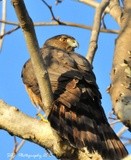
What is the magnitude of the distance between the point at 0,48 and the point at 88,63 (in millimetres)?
950

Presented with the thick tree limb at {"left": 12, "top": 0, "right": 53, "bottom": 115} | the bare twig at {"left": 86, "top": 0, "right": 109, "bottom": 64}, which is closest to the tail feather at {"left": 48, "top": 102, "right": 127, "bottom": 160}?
the thick tree limb at {"left": 12, "top": 0, "right": 53, "bottom": 115}

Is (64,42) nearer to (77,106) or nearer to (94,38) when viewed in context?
(94,38)

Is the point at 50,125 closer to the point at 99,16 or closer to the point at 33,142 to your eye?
the point at 33,142

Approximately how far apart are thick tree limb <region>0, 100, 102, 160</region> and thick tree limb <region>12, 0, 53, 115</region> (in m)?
0.19

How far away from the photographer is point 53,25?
16.7 feet

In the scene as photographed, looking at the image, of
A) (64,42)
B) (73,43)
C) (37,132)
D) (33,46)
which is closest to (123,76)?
(37,132)

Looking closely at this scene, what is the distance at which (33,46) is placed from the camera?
9.81 ft

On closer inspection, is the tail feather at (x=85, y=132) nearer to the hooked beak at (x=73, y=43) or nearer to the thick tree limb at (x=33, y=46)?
the thick tree limb at (x=33, y=46)

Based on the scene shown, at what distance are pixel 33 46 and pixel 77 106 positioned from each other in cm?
109

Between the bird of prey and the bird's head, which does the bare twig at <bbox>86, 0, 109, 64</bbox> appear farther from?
the bird's head

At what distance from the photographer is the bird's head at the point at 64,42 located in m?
6.73

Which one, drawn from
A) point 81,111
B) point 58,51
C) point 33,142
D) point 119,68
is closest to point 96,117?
point 81,111

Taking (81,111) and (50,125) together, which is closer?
(50,125)

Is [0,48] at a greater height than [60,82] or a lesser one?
greater
